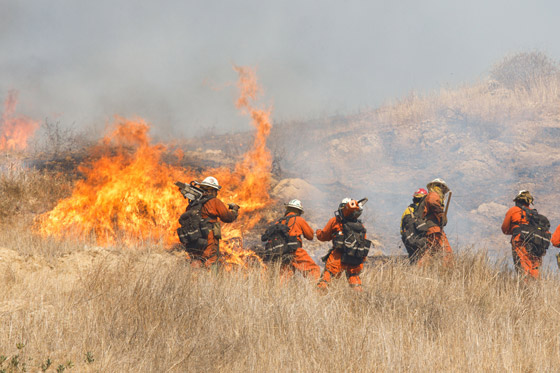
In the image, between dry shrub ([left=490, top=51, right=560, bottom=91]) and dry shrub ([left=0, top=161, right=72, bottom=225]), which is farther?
dry shrub ([left=490, top=51, right=560, bottom=91])

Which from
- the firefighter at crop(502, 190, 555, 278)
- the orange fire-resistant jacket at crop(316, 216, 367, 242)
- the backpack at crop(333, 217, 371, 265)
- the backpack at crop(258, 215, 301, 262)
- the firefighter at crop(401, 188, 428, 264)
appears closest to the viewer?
the backpack at crop(333, 217, 371, 265)

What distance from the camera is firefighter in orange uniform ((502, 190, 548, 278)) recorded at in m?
7.70

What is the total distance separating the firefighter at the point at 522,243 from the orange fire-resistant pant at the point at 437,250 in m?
1.07

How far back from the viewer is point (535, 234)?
307 inches

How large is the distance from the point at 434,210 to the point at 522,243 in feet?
4.95

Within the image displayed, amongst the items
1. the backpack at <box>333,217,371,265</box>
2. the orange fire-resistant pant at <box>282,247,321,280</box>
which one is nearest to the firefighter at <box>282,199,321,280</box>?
the orange fire-resistant pant at <box>282,247,321,280</box>

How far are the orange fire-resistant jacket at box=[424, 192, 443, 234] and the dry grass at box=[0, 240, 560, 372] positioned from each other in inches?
78.5

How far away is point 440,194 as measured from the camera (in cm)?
874

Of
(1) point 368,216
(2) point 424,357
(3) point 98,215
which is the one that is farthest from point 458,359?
(1) point 368,216

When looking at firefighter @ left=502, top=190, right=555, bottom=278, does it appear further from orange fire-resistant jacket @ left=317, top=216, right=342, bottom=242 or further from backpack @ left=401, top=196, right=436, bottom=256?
orange fire-resistant jacket @ left=317, top=216, right=342, bottom=242

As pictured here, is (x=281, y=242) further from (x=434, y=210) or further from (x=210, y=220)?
(x=434, y=210)

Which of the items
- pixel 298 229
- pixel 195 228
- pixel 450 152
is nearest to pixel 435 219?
pixel 298 229

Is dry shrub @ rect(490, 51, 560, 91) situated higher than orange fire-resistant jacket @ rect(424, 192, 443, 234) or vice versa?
dry shrub @ rect(490, 51, 560, 91)

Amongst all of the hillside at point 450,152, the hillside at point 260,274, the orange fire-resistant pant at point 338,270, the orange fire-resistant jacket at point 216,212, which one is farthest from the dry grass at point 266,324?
the hillside at point 450,152
